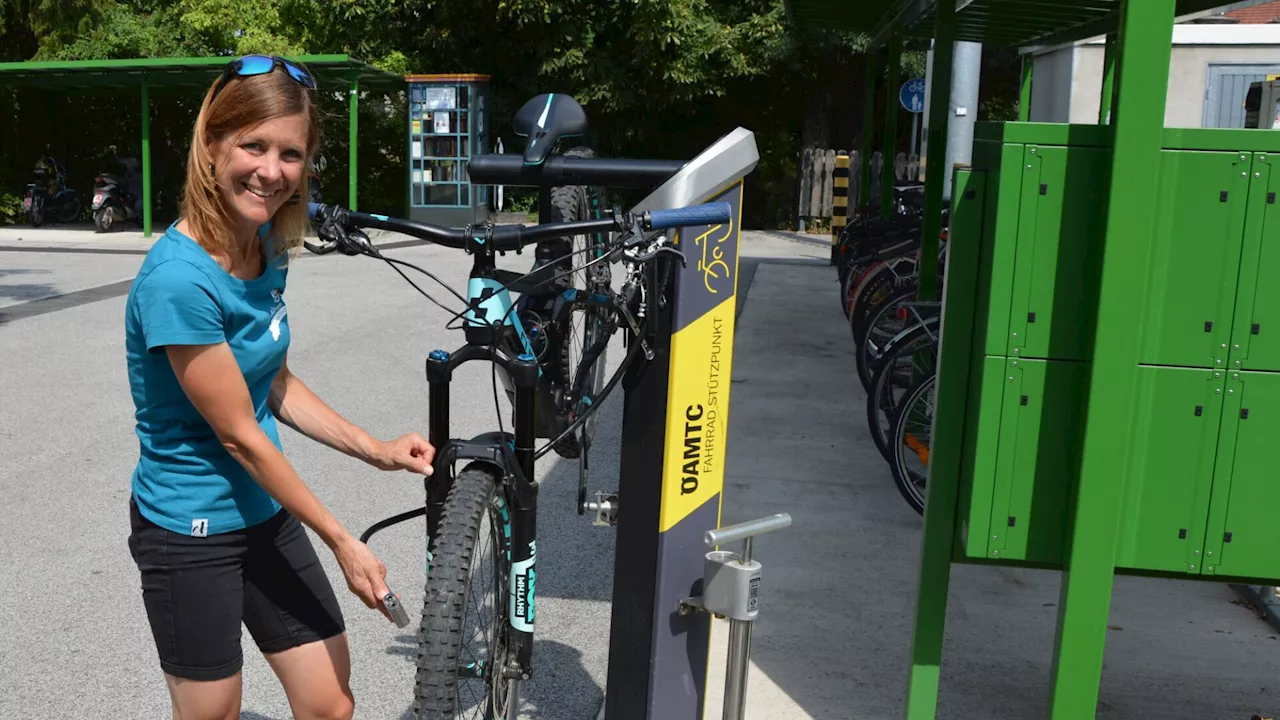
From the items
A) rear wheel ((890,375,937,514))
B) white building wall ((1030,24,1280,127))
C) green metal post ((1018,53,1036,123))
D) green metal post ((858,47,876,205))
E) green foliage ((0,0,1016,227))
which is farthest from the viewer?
green foliage ((0,0,1016,227))

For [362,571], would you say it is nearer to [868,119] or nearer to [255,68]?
[255,68]

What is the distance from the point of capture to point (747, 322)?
1131 cm

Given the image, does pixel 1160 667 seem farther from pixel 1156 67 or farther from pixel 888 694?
pixel 1156 67

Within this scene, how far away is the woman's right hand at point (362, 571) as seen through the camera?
2.22 metres

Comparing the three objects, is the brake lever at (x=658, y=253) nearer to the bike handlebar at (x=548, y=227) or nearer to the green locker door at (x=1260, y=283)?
the bike handlebar at (x=548, y=227)

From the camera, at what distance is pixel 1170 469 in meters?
3.03

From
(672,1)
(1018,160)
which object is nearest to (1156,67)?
(1018,160)

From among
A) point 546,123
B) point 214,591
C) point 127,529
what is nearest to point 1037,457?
point 546,123

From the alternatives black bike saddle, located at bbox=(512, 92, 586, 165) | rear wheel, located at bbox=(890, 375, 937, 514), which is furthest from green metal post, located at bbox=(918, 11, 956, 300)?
black bike saddle, located at bbox=(512, 92, 586, 165)

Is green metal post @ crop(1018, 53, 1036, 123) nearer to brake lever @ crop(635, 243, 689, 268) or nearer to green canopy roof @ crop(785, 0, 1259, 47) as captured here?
green canopy roof @ crop(785, 0, 1259, 47)

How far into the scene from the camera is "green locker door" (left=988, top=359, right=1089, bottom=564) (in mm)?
3006

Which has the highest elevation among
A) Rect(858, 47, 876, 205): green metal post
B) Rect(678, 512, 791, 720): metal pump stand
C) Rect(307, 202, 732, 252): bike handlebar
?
Rect(858, 47, 876, 205): green metal post

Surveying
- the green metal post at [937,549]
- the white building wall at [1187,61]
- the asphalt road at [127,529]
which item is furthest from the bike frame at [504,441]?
the white building wall at [1187,61]

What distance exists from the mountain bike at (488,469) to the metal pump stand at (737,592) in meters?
0.40
